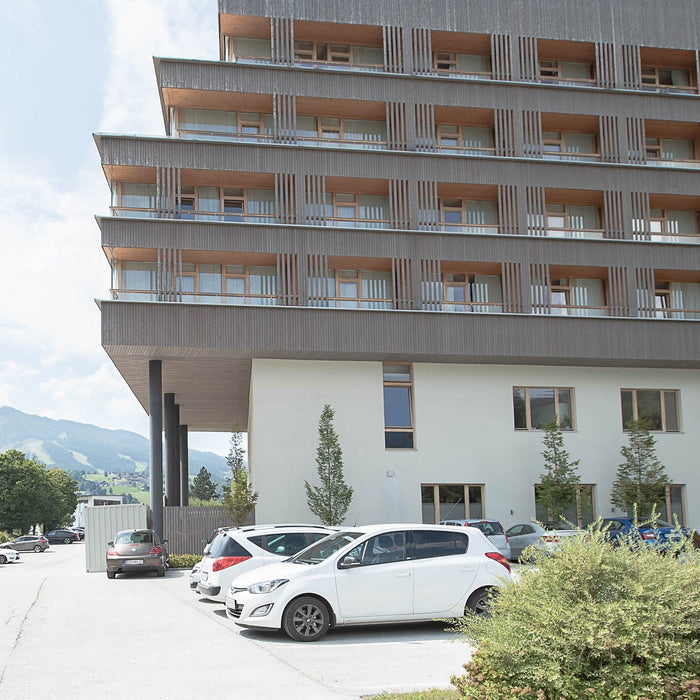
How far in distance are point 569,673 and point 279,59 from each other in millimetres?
29681

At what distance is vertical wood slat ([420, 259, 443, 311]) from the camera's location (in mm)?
31359

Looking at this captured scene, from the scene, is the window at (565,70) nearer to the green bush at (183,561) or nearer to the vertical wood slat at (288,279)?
the vertical wood slat at (288,279)

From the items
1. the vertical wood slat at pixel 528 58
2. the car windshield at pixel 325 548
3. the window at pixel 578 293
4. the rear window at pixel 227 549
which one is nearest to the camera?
the car windshield at pixel 325 548

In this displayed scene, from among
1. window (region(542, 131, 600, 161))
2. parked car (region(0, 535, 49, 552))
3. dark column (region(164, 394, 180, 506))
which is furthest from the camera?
parked car (region(0, 535, 49, 552))

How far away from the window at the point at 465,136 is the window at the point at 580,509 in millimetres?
13840

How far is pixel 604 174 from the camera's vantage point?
33406 mm

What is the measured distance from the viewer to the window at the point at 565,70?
36094 mm

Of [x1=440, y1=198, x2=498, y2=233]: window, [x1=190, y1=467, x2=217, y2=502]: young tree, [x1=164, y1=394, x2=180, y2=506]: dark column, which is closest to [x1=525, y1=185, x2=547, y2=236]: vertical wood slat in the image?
[x1=440, y1=198, x2=498, y2=233]: window

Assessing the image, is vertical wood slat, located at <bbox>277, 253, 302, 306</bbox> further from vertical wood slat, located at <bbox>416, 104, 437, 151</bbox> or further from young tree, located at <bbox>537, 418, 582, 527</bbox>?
young tree, located at <bbox>537, 418, 582, 527</bbox>

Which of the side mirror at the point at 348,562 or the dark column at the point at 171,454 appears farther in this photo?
the dark column at the point at 171,454

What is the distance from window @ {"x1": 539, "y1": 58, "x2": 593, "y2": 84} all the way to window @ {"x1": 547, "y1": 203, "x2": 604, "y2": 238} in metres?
5.72

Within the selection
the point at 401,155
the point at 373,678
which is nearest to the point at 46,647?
the point at 373,678

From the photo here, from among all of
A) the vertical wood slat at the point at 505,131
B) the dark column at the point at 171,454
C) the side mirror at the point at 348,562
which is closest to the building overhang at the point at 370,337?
the vertical wood slat at the point at 505,131

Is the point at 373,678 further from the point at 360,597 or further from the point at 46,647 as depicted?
the point at 46,647
